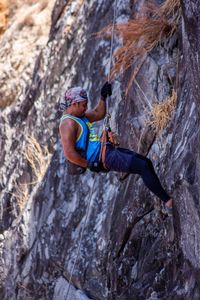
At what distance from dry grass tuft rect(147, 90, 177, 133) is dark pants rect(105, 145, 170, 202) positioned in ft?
3.37

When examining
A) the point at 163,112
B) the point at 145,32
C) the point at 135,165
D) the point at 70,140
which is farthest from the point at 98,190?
the point at 135,165

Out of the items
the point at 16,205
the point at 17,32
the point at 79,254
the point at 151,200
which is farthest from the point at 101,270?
the point at 17,32

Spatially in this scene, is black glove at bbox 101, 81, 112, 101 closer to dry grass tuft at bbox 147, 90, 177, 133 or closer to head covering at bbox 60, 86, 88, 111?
head covering at bbox 60, 86, 88, 111

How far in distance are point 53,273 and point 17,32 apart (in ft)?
21.3

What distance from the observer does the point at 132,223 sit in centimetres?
848

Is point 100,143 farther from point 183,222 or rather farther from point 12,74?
point 12,74

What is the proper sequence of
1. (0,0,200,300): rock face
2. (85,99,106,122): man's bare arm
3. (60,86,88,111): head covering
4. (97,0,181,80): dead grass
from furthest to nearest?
(97,0,181,80): dead grass, (85,99,106,122): man's bare arm, (60,86,88,111): head covering, (0,0,200,300): rock face

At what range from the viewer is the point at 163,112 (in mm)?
8562

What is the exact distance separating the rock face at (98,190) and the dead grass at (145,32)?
17 centimetres

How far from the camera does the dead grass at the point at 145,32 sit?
30.3ft

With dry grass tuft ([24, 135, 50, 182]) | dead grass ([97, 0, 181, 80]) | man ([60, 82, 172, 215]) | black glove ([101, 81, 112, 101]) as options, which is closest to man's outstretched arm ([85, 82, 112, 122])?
black glove ([101, 81, 112, 101])

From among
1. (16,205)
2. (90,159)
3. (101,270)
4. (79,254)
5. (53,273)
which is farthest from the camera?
(16,205)

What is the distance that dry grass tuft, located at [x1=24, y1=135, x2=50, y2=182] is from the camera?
12.0 meters

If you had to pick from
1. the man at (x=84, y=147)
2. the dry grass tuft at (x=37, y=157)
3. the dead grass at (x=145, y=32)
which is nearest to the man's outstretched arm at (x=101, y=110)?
the man at (x=84, y=147)
